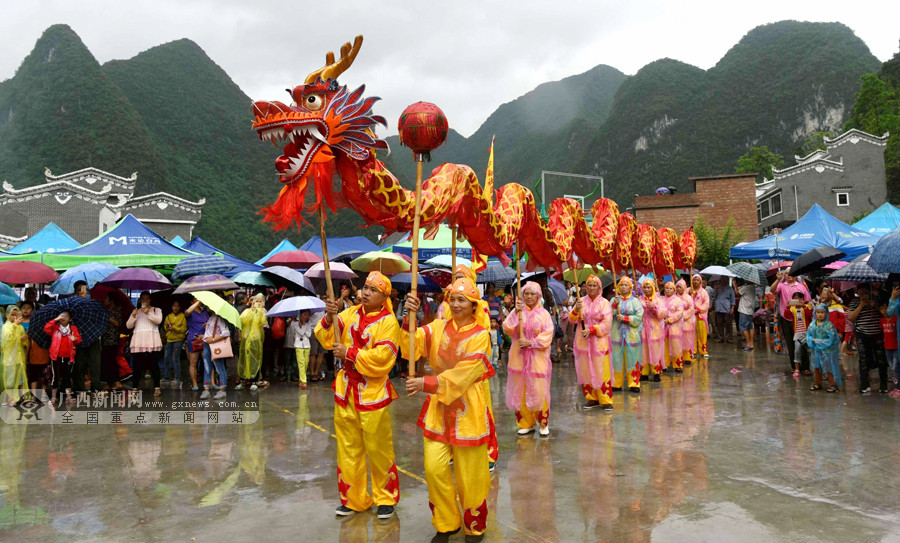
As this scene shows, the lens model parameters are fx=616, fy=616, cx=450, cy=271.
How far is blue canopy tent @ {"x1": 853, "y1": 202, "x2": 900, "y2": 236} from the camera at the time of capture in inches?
533

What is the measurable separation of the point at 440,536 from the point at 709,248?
71.4ft

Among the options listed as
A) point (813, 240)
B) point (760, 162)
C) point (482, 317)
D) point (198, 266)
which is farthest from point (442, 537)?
point (760, 162)

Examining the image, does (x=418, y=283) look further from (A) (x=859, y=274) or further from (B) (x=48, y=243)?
(B) (x=48, y=243)

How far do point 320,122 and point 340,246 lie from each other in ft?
36.1

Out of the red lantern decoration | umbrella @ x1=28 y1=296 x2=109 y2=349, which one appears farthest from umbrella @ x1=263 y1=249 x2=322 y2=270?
the red lantern decoration

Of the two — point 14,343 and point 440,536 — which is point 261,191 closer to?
point 14,343

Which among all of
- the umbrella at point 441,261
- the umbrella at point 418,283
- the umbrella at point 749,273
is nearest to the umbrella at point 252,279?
the umbrella at point 418,283

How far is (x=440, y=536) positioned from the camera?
3.70 m

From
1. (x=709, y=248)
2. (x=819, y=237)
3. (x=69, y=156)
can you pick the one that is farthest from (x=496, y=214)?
(x=69, y=156)

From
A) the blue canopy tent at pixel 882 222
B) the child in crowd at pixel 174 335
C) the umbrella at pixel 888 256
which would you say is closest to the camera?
the umbrella at pixel 888 256

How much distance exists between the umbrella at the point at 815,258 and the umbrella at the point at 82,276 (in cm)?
1101

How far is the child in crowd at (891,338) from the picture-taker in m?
7.44

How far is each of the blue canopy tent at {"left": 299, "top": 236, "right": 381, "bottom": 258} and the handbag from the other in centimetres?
547

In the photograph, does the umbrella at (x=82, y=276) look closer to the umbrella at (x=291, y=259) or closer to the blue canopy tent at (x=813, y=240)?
the umbrella at (x=291, y=259)
